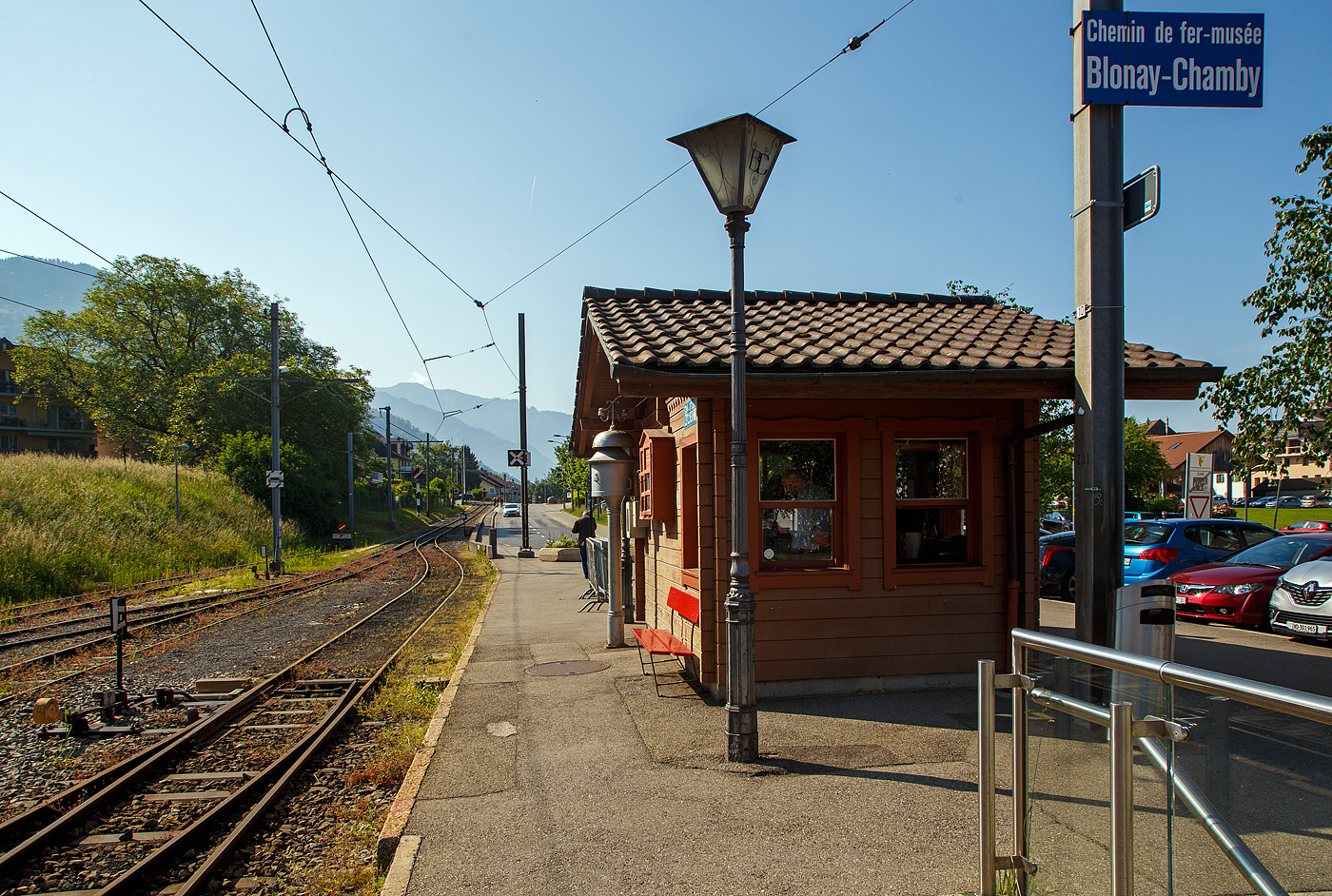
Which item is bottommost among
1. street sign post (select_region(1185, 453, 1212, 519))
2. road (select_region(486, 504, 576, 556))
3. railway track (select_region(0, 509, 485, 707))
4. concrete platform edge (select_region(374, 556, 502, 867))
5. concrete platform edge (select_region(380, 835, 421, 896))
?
road (select_region(486, 504, 576, 556))

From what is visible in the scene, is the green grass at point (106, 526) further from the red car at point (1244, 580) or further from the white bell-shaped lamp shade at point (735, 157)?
the red car at point (1244, 580)

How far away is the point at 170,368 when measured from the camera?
5262 centimetres

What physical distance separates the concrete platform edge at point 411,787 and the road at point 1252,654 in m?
6.75

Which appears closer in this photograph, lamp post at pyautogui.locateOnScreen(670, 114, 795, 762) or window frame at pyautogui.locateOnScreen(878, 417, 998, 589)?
lamp post at pyautogui.locateOnScreen(670, 114, 795, 762)

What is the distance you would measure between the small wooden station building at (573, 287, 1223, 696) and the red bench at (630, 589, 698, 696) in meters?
0.12

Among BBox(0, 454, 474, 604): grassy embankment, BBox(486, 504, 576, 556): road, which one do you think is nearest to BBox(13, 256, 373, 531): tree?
BBox(486, 504, 576, 556): road

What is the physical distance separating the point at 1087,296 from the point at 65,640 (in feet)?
43.8

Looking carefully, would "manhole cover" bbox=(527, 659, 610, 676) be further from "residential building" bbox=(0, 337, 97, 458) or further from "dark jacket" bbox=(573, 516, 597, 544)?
"residential building" bbox=(0, 337, 97, 458)

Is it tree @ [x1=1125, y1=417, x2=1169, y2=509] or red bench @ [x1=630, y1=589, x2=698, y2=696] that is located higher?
tree @ [x1=1125, y1=417, x2=1169, y2=509]

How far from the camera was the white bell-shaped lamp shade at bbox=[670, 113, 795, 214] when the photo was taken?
5.68 meters

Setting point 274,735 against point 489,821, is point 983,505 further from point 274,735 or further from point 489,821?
point 274,735

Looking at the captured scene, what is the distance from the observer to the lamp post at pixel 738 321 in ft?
18.4

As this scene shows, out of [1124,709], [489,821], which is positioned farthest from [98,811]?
[1124,709]

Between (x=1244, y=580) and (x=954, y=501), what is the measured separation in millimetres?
6736
